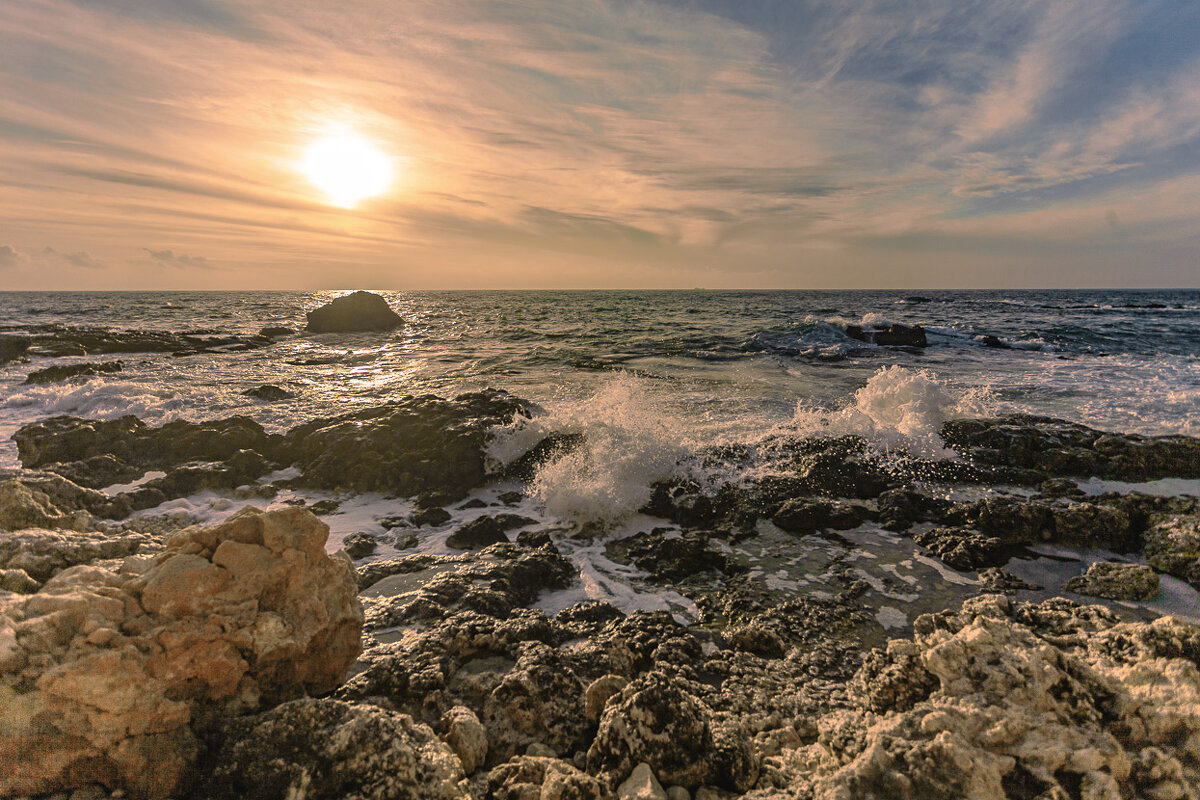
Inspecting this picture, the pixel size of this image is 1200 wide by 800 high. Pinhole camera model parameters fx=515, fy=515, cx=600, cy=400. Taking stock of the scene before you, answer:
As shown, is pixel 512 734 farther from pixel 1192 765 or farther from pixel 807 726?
pixel 1192 765

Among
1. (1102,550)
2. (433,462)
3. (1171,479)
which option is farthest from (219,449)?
(1171,479)

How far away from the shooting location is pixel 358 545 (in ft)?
18.3

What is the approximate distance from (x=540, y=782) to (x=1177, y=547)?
6.24 metres

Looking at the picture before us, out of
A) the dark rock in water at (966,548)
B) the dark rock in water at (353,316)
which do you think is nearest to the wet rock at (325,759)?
the dark rock in water at (966,548)

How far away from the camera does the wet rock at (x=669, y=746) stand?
101 inches

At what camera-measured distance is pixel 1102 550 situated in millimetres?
5320

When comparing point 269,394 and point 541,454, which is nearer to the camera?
point 541,454

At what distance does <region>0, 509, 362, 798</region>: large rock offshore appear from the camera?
84.8 inches

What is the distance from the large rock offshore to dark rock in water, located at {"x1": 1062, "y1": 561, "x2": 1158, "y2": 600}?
604 cm

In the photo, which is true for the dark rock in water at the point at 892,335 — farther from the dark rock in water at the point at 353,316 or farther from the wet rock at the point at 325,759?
the dark rock in water at the point at 353,316

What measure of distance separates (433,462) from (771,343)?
56.6 feet

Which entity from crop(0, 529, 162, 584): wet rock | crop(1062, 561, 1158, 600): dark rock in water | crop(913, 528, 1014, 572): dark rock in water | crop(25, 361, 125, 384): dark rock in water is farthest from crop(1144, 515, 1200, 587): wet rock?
crop(25, 361, 125, 384): dark rock in water

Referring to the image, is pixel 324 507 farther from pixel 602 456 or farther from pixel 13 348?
pixel 13 348

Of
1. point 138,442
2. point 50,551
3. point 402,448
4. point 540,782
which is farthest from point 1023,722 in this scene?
point 138,442
